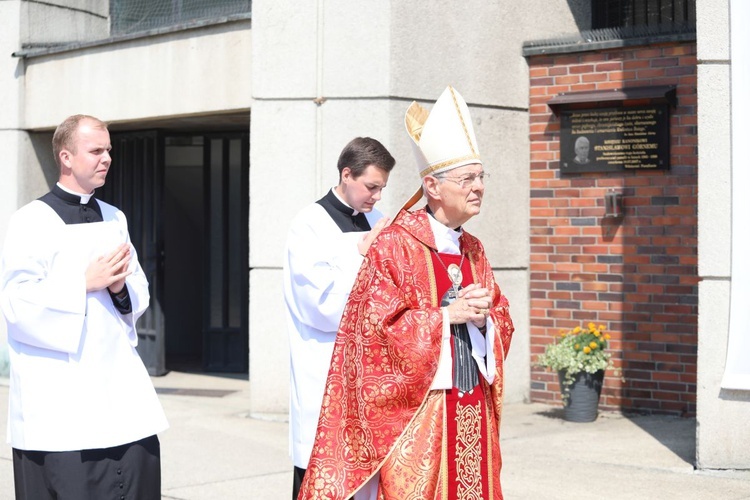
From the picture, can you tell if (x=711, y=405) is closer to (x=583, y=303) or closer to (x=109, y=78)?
(x=583, y=303)

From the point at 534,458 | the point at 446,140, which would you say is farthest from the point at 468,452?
the point at 534,458

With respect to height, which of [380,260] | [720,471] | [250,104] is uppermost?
[250,104]

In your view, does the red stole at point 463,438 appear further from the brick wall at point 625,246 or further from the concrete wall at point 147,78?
the concrete wall at point 147,78

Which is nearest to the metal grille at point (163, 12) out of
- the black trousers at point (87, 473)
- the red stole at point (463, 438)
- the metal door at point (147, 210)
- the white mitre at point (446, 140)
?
the metal door at point (147, 210)

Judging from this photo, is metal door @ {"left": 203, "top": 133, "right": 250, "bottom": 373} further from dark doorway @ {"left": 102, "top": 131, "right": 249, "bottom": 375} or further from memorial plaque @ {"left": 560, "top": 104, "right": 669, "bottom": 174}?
memorial plaque @ {"left": 560, "top": 104, "right": 669, "bottom": 174}

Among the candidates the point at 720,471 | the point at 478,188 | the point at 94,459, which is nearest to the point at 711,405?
the point at 720,471

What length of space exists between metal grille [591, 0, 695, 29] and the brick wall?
58 cm

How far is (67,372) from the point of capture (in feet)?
13.9

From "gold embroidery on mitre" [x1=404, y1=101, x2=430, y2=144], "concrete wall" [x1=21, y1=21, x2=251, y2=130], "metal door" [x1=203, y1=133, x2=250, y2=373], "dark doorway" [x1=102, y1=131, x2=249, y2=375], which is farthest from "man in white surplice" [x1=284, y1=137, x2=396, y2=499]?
"metal door" [x1=203, y1=133, x2=250, y2=373]

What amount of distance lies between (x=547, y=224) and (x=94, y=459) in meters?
6.07

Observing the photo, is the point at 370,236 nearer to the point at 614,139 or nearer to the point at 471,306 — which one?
the point at 471,306

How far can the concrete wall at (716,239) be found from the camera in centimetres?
702

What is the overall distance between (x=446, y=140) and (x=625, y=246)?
5474 millimetres

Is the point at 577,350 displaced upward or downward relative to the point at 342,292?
downward
